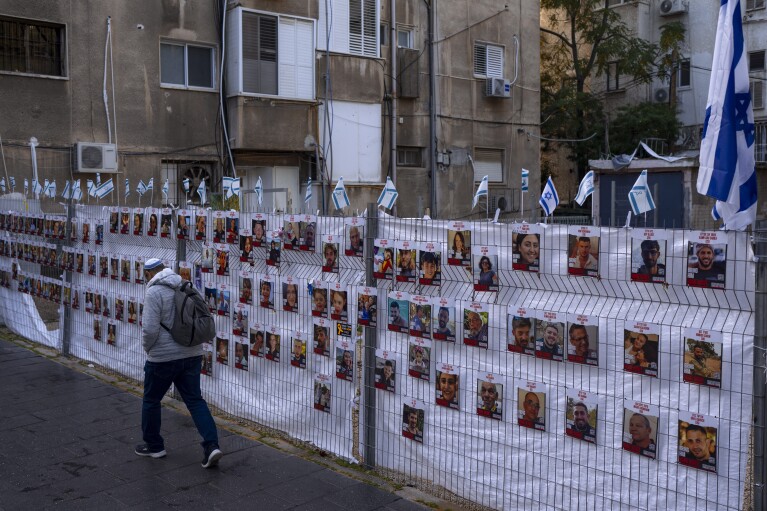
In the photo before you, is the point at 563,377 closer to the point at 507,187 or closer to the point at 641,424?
the point at 641,424

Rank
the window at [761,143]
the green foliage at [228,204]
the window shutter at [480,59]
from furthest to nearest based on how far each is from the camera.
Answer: the window at [761,143], the window shutter at [480,59], the green foliage at [228,204]

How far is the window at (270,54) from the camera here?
19562 millimetres

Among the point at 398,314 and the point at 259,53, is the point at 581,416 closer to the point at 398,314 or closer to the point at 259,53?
the point at 398,314

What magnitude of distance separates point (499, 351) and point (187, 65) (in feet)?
51.6

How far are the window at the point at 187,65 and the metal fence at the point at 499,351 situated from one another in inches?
455

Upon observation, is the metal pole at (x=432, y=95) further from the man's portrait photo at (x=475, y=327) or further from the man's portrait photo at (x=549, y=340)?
the man's portrait photo at (x=549, y=340)

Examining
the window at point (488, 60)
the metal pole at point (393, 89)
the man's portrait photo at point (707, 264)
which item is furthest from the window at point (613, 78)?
the man's portrait photo at point (707, 264)

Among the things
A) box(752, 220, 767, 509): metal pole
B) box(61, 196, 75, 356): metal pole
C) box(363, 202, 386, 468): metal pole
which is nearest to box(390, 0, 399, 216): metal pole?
box(61, 196, 75, 356): metal pole

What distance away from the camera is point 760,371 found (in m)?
4.46

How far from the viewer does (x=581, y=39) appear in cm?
3284

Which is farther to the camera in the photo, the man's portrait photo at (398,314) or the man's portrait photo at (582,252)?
the man's portrait photo at (398,314)

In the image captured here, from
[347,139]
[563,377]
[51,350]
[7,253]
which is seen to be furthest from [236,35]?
[563,377]

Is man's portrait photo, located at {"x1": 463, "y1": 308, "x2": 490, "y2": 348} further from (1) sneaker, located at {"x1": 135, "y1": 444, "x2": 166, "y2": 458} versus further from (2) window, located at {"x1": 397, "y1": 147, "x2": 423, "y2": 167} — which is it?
(2) window, located at {"x1": 397, "y1": 147, "x2": 423, "y2": 167}

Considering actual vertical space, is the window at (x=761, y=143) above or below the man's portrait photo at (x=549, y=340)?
above
